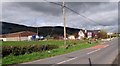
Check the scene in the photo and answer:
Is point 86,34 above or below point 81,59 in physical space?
above

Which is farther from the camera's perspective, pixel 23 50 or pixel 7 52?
pixel 23 50

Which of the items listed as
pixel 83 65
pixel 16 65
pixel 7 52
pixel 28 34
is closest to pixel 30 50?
pixel 7 52

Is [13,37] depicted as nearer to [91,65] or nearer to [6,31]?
[6,31]

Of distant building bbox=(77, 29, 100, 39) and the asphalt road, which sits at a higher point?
distant building bbox=(77, 29, 100, 39)

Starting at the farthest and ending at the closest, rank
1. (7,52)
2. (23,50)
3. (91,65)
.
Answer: (23,50)
(7,52)
(91,65)

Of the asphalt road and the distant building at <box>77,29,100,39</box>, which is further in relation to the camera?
the distant building at <box>77,29,100,39</box>

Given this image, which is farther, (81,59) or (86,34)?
(86,34)

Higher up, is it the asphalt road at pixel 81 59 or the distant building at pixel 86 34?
the distant building at pixel 86 34

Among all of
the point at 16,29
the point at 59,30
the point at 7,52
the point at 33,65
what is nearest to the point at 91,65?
the point at 33,65

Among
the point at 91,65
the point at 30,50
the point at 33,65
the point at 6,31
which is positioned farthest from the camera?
the point at 6,31

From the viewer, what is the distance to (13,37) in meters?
145

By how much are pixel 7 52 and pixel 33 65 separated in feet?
45.3

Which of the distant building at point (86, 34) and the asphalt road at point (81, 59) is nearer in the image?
the asphalt road at point (81, 59)

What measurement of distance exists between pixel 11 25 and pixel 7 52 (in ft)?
515
